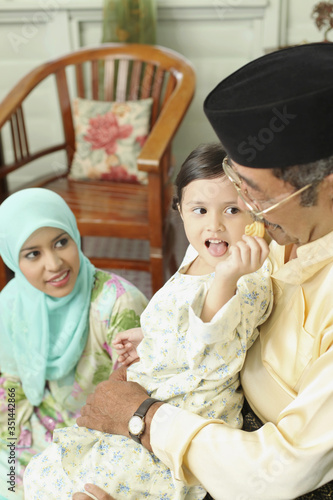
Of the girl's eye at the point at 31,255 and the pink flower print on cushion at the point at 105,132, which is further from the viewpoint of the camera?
the pink flower print on cushion at the point at 105,132

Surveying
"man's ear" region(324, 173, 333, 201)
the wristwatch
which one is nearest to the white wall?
the wristwatch

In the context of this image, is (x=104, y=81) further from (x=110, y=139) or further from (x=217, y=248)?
(x=217, y=248)

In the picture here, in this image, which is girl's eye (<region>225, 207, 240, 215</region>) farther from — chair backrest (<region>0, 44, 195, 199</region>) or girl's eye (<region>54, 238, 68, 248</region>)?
chair backrest (<region>0, 44, 195, 199</region>)

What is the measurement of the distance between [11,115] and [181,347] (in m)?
1.92

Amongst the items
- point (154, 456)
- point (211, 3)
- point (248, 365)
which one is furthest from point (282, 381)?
point (211, 3)

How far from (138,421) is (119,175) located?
193 centimetres

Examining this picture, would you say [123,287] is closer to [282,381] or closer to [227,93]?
[282,381]

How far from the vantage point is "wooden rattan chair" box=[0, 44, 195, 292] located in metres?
2.43

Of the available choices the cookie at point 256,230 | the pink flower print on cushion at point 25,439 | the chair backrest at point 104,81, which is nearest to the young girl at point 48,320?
the pink flower print on cushion at point 25,439

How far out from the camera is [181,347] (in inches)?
47.9

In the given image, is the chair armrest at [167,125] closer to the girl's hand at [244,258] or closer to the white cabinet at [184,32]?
the white cabinet at [184,32]

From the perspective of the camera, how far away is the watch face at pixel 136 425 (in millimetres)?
1184

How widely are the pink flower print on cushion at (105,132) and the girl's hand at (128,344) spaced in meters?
1.61

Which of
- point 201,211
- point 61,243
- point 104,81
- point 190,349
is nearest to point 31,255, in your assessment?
point 61,243
